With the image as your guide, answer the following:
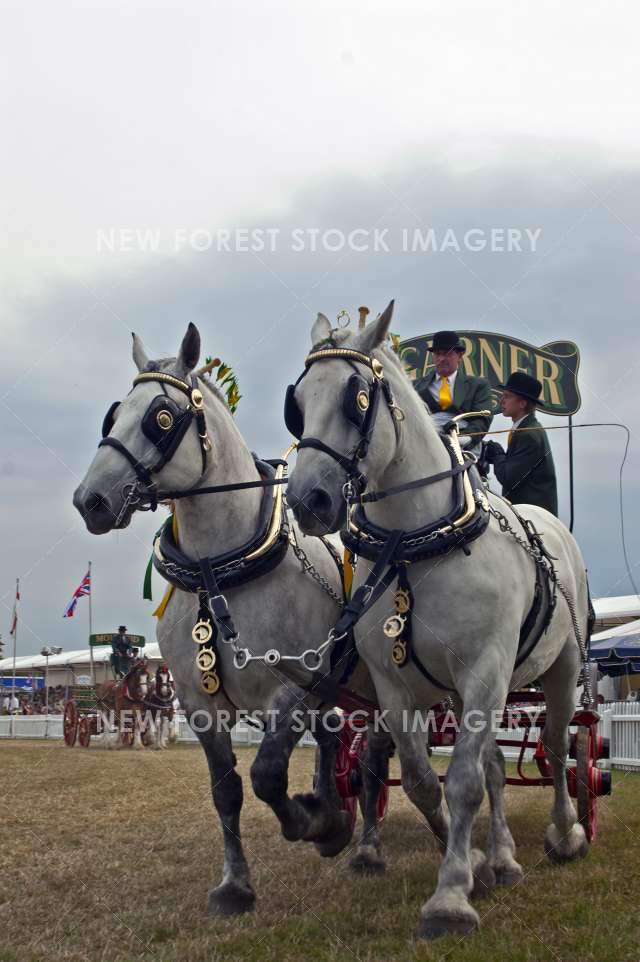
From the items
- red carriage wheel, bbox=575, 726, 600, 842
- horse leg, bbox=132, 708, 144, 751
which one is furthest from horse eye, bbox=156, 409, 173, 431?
horse leg, bbox=132, 708, 144, 751

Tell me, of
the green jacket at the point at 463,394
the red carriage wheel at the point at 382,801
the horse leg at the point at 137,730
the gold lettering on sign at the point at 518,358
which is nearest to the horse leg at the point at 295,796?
the red carriage wheel at the point at 382,801

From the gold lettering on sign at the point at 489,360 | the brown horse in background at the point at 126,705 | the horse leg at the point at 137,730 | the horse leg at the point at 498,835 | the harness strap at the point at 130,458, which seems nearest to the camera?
the harness strap at the point at 130,458

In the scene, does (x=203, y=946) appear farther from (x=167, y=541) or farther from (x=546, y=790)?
(x=546, y=790)

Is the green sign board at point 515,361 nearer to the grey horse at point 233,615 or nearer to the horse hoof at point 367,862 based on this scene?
the grey horse at point 233,615

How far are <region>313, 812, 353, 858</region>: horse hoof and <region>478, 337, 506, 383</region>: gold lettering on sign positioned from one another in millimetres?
4464

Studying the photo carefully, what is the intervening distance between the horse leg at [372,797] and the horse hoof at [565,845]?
43.7 inches

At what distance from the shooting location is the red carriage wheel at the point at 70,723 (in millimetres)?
23266

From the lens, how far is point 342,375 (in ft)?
14.7

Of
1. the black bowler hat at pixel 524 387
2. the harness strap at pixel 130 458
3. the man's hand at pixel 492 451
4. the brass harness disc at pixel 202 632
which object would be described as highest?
the black bowler hat at pixel 524 387

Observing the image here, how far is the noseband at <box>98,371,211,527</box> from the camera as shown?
483 cm

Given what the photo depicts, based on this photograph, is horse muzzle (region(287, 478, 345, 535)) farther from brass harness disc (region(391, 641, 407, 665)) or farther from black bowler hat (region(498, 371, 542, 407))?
black bowler hat (region(498, 371, 542, 407))

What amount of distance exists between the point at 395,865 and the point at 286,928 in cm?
208

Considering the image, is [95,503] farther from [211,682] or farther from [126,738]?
[126,738]

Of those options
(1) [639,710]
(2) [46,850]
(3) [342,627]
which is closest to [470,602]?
(3) [342,627]
